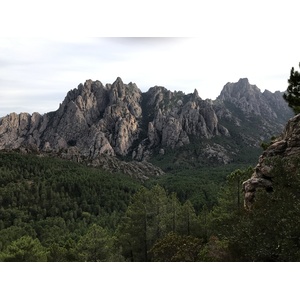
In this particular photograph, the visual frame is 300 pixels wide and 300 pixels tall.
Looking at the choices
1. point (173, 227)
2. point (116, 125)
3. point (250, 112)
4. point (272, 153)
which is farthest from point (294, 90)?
point (250, 112)

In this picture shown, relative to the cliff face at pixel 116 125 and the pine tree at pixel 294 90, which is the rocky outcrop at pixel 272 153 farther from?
the cliff face at pixel 116 125

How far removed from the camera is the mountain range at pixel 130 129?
122 metres

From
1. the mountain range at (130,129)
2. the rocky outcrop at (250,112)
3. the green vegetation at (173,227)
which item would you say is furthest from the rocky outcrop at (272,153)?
the rocky outcrop at (250,112)

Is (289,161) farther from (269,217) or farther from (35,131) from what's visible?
(35,131)

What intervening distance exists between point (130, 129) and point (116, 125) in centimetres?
671

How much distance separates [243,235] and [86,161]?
8853cm

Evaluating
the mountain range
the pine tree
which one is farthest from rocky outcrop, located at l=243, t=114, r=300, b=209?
the mountain range

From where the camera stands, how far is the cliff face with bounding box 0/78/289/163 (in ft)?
407

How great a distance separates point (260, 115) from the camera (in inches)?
6270

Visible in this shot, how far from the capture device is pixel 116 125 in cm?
12700

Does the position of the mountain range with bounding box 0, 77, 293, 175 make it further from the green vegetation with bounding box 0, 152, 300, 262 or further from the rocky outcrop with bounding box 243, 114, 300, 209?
the rocky outcrop with bounding box 243, 114, 300, 209

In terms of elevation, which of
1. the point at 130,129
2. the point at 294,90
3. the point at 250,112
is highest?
the point at 250,112

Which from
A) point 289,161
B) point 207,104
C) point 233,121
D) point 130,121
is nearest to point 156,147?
point 130,121

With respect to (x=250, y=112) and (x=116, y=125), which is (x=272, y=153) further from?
(x=250, y=112)
